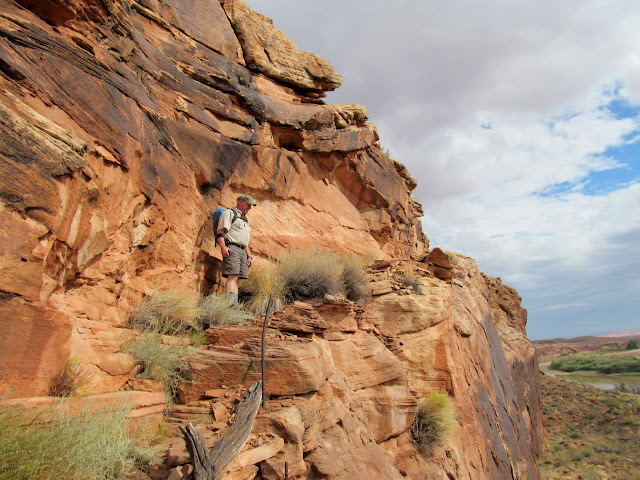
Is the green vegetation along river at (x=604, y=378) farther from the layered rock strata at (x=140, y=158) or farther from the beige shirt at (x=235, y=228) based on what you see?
the beige shirt at (x=235, y=228)

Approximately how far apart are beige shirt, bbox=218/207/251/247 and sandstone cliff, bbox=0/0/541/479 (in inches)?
22.8

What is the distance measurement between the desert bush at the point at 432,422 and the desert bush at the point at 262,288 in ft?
10.4

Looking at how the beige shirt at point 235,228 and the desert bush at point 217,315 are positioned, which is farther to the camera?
the beige shirt at point 235,228

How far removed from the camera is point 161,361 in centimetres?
436

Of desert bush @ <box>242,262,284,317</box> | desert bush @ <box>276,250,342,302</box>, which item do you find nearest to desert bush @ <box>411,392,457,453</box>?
desert bush @ <box>276,250,342,302</box>

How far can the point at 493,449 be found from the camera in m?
8.25

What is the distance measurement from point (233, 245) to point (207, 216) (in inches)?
35.0

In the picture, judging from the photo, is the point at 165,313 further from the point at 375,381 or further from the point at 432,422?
the point at 432,422

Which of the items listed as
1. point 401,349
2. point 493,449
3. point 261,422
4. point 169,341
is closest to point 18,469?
point 261,422

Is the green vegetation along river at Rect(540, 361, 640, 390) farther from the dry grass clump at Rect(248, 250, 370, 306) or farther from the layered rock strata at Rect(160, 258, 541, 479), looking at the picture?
the dry grass clump at Rect(248, 250, 370, 306)

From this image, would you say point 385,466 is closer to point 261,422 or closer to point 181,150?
point 261,422

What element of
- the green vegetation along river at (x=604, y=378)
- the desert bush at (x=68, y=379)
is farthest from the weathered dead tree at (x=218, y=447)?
the green vegetation along river at (x=604, y=378)

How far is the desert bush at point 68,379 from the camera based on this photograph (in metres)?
3.47

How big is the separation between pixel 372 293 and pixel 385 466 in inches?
143
